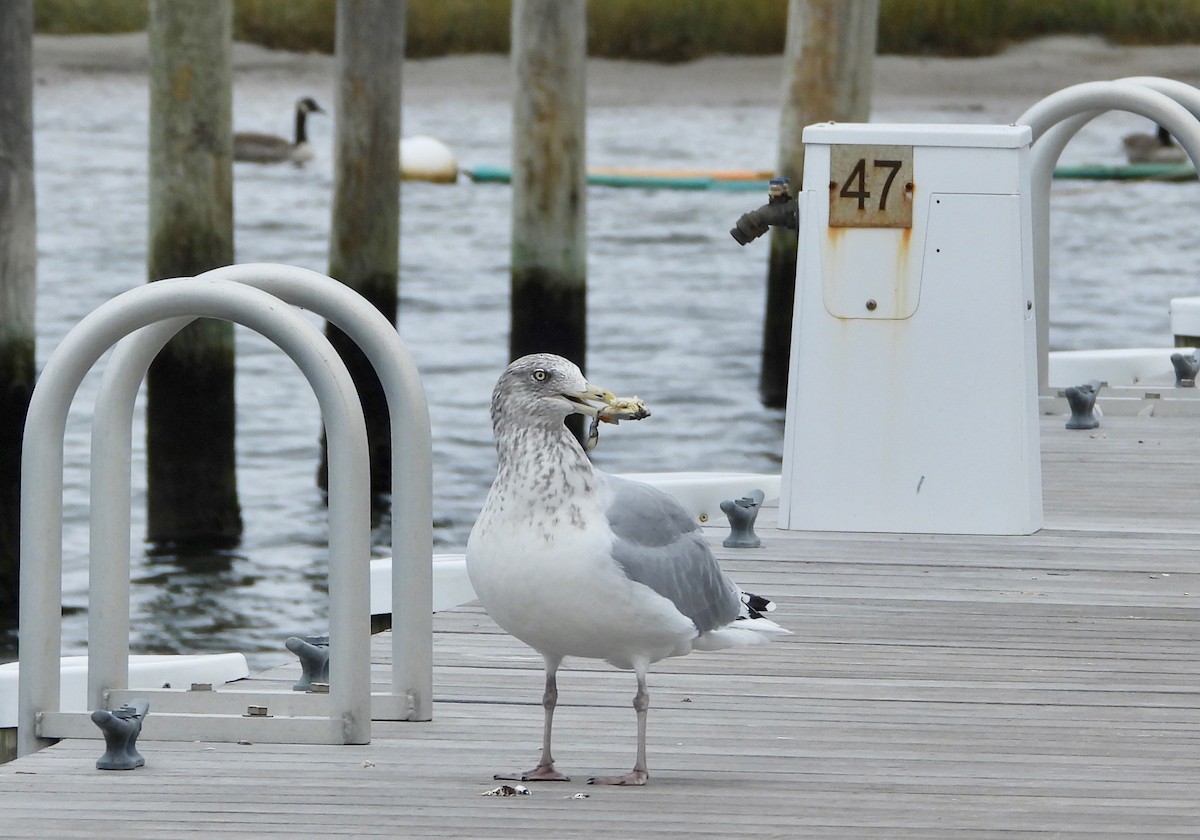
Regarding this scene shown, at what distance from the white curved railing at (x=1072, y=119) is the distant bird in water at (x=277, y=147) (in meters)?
25.3

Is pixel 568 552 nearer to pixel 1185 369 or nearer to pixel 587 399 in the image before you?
pixel 587 399

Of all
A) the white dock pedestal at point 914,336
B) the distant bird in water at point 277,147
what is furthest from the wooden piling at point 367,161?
the distant bird in water at point 277,147

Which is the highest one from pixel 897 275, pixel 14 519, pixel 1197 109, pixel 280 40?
pixel 280 40

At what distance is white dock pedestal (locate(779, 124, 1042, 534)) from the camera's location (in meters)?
6.35

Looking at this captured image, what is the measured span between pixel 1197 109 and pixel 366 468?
17.3 feet

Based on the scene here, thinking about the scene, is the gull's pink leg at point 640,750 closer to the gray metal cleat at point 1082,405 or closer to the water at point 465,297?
the water at point 465,297

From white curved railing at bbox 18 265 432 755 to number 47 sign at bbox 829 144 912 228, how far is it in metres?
2.39

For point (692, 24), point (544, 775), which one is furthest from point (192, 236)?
point (692, 24)

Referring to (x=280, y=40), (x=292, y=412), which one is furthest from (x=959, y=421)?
(x=280, y=40)

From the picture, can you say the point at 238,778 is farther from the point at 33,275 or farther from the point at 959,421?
the point at 33,275

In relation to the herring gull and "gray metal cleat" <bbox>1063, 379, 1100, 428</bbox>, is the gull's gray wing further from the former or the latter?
"gray metal cleat" <bbox>1063, 379, 1100, 428</bbox>

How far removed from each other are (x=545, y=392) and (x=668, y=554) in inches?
15.4

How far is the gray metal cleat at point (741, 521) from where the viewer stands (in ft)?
20.6

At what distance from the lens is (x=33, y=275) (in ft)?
33.0
